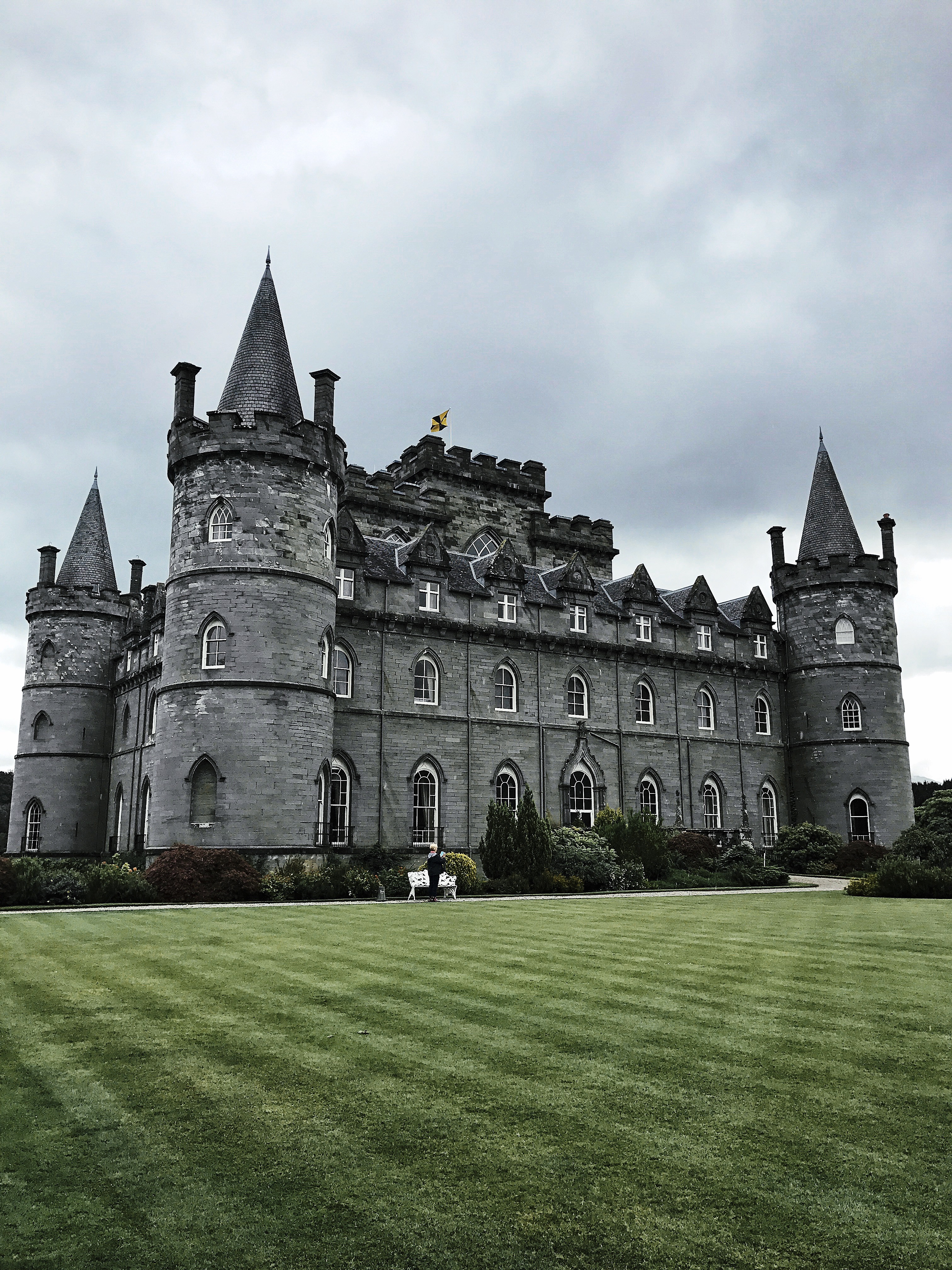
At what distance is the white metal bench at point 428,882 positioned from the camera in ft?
82.5

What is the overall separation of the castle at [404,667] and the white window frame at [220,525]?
0.08 metres

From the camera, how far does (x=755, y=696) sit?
45.7 m

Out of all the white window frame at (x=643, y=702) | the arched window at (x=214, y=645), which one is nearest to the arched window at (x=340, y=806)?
the arched window at (x=214, y=645)

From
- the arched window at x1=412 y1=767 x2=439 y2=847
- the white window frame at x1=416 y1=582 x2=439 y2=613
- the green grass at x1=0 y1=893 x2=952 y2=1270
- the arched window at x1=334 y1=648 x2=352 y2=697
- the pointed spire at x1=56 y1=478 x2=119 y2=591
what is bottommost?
the green grass at x1=0 y1=893 x2=952 y2=1270

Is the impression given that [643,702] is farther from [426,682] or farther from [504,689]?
[426,682]

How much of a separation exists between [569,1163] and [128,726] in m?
39.5

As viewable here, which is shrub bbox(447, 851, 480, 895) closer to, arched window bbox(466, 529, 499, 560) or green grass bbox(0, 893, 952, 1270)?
green grass bbox(0, 893, 952, 1270)

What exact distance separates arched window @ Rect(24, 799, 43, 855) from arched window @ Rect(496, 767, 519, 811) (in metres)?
20.5

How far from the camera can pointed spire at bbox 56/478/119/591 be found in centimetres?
4559

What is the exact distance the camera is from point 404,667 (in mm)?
35750

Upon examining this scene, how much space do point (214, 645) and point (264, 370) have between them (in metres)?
9.26

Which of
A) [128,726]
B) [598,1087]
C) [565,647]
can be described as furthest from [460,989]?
[128,726]

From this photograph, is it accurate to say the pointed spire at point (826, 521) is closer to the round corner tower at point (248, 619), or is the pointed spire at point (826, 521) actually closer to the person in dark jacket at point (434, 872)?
the round corner tower at point (248, 619)

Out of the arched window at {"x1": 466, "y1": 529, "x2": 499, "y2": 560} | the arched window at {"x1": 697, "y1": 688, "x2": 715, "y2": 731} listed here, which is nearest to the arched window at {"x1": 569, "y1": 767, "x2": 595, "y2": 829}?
the arched window at {"x1": 697, "y1": 688, "x2": 715, "y2": 731}
